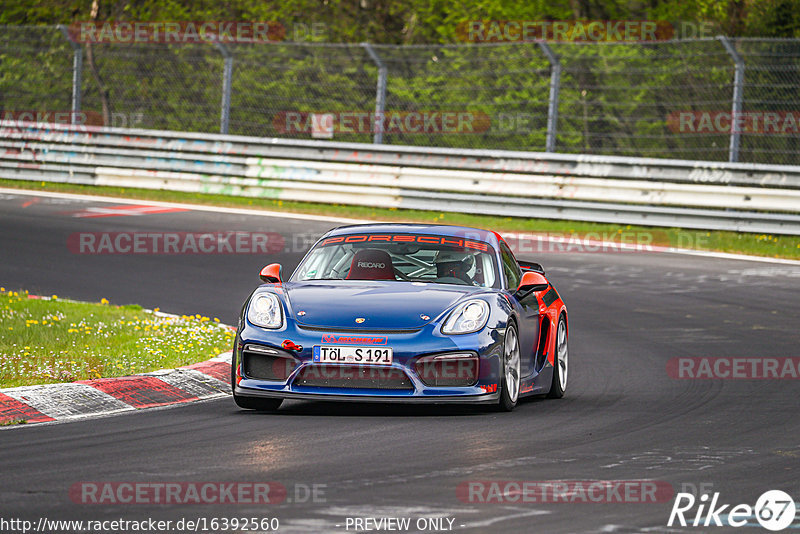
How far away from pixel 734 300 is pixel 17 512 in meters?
10.3

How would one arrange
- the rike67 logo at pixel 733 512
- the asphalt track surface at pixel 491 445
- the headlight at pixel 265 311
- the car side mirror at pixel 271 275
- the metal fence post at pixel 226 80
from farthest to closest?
the metal fence post at pixel 226 80, the car side mirror at pixel 271 275, the headlight at pixel 265 311, the asphalt track surface at pixel 491 445, the rike67 logo at pixel 733 512

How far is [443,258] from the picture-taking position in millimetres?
9500

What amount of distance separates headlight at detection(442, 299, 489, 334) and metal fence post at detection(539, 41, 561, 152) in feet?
40.7

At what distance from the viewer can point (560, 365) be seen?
9734 mm

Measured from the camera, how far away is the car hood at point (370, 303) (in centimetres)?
820

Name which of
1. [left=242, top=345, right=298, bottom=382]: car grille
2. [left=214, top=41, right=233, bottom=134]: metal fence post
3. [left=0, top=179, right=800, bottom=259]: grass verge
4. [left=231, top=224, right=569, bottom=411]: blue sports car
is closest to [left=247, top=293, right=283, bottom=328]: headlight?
[left=231, top=224, right=569, bottom=411]: blue sports car

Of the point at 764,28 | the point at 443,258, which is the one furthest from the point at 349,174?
the point at 443,258

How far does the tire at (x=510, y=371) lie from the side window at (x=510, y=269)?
84cm

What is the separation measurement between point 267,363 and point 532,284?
76.2 inches

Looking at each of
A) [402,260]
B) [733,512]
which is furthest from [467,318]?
[733,512]

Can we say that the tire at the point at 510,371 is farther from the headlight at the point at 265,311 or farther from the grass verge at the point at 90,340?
the grass verge at the point at 90,340

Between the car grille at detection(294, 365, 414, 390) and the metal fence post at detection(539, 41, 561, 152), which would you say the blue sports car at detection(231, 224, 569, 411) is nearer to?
the car grille at detection(294, 365, 414, 390)

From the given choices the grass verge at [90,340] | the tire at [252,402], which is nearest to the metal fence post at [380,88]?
the grass verge at [90,340]

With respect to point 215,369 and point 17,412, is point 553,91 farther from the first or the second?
point 17,412
